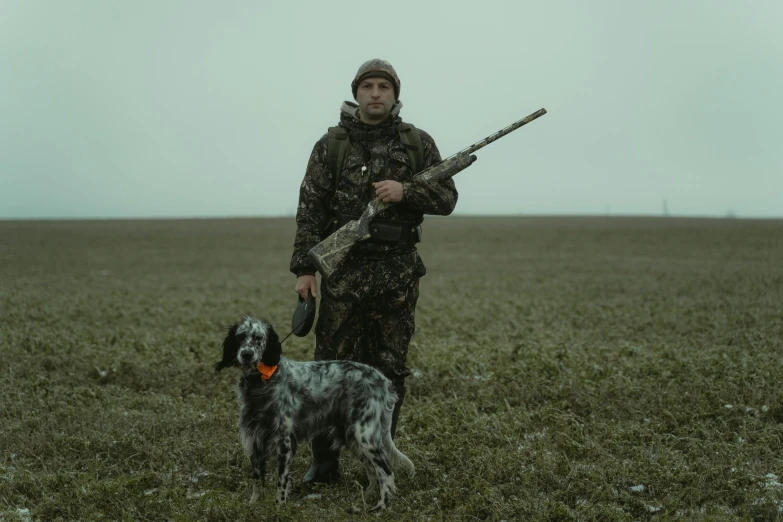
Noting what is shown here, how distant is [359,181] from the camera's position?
19.7 ft

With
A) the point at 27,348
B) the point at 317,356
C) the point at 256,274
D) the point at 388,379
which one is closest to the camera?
the point at 388,379

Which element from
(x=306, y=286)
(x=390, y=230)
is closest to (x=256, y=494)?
(x=306, y=286)

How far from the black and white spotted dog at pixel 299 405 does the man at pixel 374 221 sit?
0.41 metres

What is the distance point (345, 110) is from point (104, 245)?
41097mm

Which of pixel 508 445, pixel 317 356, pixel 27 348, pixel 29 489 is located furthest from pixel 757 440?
pixel 27 348

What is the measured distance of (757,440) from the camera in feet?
23.3

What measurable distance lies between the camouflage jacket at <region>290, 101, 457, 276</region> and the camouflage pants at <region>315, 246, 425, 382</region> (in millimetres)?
149

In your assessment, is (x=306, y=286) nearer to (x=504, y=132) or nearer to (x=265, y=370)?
(x=265, y=370)

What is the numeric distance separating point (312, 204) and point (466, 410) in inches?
130

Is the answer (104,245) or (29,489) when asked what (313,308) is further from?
(104,245)

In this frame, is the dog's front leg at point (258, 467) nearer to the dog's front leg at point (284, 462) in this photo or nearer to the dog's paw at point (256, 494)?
the dog's paw at point (256, 494)

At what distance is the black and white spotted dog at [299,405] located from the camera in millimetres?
5344

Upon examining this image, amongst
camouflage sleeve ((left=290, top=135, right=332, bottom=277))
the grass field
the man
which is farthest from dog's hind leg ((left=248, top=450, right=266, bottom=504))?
camouflage sleeve ((left=290, top=135, right=332, bottom=277))

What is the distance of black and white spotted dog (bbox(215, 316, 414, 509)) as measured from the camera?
210 inches
